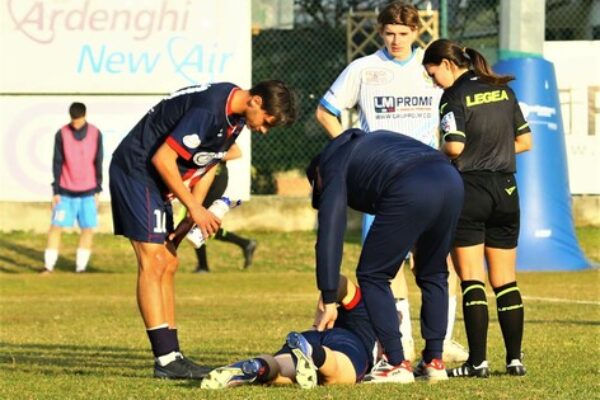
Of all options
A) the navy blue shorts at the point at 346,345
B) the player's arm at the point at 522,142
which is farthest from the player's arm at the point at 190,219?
the player's arm at the point at 522,142

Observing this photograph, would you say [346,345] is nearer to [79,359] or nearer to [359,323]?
[359,323]

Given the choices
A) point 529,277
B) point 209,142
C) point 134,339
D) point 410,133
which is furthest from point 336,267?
point 529,277

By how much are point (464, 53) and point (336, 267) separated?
187cm

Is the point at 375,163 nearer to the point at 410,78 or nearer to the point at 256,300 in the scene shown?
the point at 410,78

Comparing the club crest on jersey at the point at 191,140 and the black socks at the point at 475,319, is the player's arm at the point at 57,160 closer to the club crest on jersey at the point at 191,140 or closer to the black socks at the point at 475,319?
the club crest on jersey at the point at 191,140

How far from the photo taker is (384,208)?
7676mm

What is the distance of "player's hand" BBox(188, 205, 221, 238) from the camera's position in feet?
28.6

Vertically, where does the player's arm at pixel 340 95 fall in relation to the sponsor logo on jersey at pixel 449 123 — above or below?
above

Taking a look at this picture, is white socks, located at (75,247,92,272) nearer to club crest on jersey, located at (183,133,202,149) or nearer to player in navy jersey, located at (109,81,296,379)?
player in navy jersey, located at (109,81,296,379)

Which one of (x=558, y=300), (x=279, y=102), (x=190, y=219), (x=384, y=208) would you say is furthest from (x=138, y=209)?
(x=558, y=300)

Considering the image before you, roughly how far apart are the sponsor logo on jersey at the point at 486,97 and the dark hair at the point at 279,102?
1.00m

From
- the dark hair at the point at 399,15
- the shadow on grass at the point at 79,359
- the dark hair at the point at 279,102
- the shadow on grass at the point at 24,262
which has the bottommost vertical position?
the shadow on grass at the point at 24,262

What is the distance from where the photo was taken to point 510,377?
340 inches

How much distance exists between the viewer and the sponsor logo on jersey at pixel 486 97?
28.5ft
